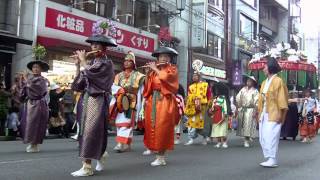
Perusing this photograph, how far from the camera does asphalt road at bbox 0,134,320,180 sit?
7.27 m

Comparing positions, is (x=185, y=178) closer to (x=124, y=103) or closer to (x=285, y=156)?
(x=124, y=103)

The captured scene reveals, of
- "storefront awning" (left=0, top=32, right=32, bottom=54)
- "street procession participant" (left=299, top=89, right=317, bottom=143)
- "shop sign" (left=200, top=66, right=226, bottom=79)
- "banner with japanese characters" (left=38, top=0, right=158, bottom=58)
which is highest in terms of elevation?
"banner with japanese characters" (left=38, top=0, right=158, bottom=58)

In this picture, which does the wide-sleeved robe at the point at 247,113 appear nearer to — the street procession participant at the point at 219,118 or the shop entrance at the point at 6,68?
the street procession participant at the point at 219,118

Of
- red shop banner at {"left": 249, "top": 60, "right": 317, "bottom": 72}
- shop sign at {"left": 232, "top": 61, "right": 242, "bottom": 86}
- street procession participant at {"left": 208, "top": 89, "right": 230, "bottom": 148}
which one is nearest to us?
street procession participant at {"left": 208, "top": 89, "right": 230, "bottom": 148}

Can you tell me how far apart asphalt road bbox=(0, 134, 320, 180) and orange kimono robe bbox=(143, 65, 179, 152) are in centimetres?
42

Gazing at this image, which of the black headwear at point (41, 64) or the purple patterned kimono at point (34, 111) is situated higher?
the black headwear at point (41, 64)

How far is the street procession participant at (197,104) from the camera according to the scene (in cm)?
1339

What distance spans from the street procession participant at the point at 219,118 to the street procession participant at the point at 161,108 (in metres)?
4.72

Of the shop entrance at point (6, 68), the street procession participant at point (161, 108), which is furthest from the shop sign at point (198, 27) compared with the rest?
the street procession participant at point (161, 108)

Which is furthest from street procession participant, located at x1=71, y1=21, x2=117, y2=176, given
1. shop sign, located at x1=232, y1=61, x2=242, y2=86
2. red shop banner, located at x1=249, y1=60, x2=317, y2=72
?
shop sign, located at x1=232, y1=61, x2=242, y2=86

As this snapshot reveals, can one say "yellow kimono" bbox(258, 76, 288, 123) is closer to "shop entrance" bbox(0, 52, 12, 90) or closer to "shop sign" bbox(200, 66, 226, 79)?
"shop entrance" bbox(0, 52, 12, 90)

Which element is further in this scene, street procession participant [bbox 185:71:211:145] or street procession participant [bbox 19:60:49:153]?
street procession participant [bbox 185:71:211:145]

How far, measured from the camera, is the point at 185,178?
722cm

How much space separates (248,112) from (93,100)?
23.8 feet
